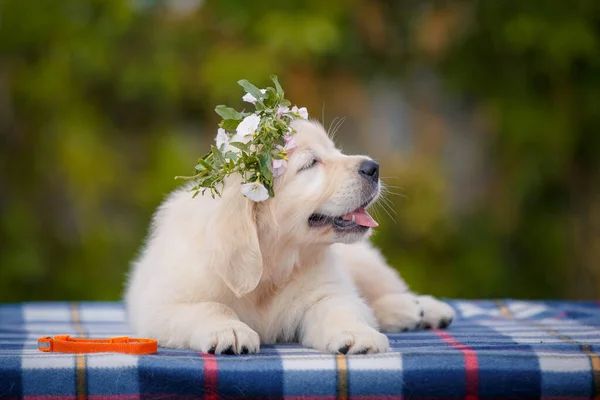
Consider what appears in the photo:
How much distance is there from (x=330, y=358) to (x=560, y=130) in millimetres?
5280

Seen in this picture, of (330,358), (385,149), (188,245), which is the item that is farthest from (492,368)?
(385,149)

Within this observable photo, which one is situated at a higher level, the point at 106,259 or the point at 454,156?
the point at 454,156

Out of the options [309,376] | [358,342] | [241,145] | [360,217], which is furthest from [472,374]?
[241,145]

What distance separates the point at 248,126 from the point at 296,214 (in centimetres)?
40

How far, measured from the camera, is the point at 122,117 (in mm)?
7949

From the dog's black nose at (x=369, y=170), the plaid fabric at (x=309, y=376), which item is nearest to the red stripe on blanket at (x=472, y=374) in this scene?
the plaid fabric at (x=309, y=376)

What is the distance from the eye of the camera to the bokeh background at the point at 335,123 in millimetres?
7648

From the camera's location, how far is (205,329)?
3193 millimetres

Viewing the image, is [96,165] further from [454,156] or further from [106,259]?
[454,156]

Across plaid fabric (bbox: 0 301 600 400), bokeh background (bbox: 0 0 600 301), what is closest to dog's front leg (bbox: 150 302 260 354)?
plaid fabric (bbox: 0 301 600 400)

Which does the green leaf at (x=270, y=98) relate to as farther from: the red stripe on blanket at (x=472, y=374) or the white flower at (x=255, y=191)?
the red stripe on blanket at (x=472, y=374)

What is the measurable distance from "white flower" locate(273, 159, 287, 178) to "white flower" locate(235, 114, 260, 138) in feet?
0.50

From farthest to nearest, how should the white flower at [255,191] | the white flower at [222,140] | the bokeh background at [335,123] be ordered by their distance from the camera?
1. the bokeh background at [335,123]
2. the white flower at [222,140]
3. the white flower at [255,191]

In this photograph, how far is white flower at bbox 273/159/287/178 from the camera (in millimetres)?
3338
